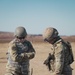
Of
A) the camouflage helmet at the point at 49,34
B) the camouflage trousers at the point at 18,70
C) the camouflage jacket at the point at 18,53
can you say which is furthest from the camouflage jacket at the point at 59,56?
the camouflage trousers at the point at 18,70

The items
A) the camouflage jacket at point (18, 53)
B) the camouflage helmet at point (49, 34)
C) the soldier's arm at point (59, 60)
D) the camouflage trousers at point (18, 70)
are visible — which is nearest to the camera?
the soldier's arm at point (59, 60)

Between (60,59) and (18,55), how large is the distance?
1.64 metres

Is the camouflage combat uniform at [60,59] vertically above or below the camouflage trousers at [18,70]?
above

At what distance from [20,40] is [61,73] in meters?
1.72

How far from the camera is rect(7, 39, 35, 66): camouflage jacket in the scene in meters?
8.06

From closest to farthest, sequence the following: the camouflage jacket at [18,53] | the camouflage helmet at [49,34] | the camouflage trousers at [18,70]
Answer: the camouflage helmet at [49,34] < the camouflage jacket at [18,53] < the camouflage trousers at [18,70]

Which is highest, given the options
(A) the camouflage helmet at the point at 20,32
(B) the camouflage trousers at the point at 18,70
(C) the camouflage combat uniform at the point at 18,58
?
(A) the camouflage helmet at the point at 20,32

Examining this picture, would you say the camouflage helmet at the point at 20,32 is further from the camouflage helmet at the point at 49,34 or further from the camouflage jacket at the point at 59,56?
the camouflage jacket at the point at 59,56

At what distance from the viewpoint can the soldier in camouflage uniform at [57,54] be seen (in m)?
6.74

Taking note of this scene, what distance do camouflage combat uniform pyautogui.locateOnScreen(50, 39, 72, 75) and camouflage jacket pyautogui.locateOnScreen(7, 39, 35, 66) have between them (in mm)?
1338

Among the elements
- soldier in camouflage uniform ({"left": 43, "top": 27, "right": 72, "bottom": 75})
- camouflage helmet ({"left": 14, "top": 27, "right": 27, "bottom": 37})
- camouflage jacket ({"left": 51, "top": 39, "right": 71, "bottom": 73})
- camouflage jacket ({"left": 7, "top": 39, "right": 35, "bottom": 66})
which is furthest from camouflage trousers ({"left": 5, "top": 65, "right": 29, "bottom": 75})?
camouflage jacket ({"left": 51, "top": 39, "right": 71, "bottom": 73})

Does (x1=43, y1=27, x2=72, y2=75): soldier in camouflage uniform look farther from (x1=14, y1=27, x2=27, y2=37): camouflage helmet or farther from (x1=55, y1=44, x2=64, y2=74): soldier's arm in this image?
(x1=14, y1=27, x2=27, y2=37): camouflage helmet

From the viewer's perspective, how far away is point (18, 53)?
8211mm

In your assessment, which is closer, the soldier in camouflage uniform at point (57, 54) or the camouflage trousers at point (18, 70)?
the soldier in camouflage uniform at point (57, 54)
